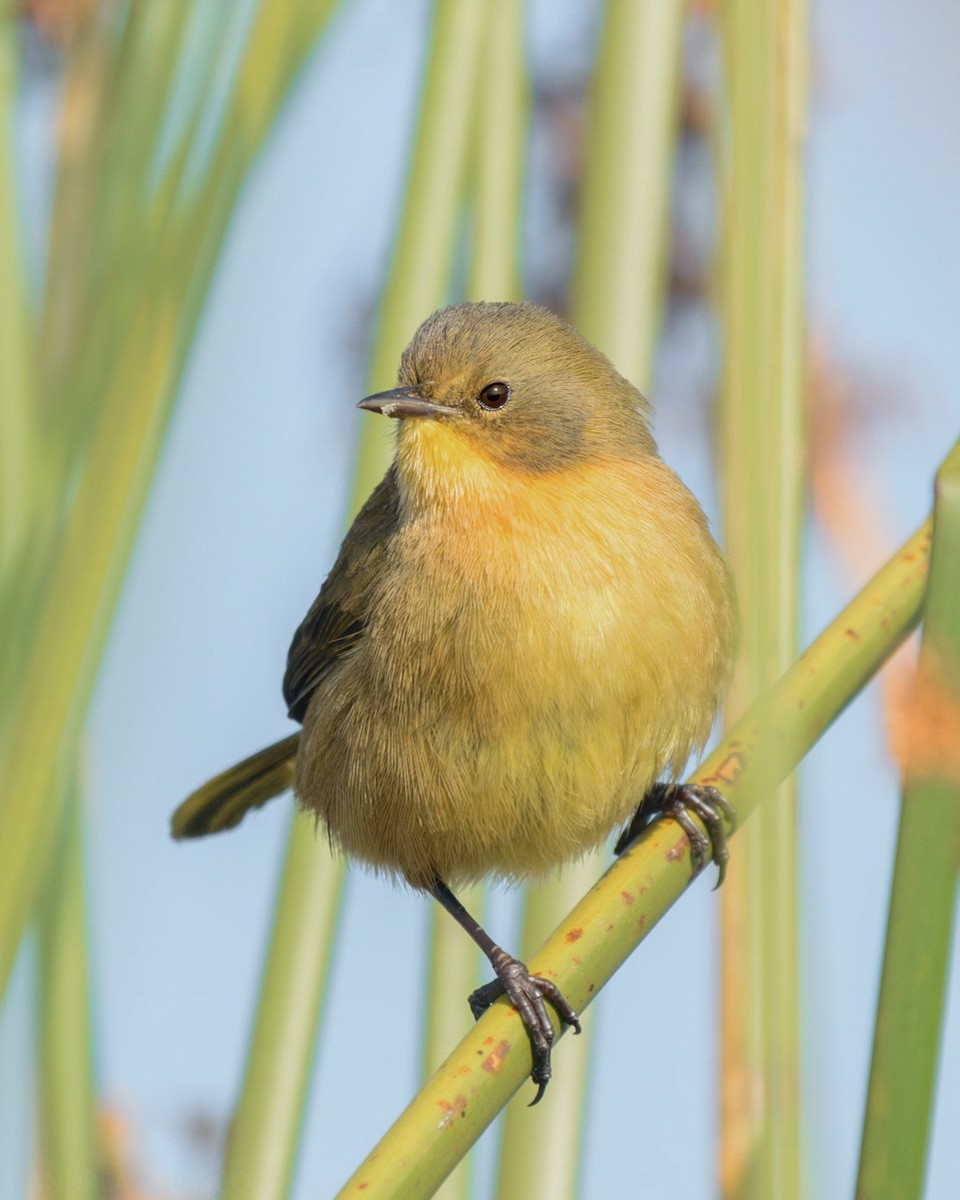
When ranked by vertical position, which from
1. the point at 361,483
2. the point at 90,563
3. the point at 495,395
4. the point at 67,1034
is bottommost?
the point at 67,1034

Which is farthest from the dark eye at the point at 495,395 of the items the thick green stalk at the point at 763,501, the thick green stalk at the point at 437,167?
the thick green stalk at the point at 763,501

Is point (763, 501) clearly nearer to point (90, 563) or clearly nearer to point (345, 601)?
point (90, 563)

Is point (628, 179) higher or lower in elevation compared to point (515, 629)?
higher

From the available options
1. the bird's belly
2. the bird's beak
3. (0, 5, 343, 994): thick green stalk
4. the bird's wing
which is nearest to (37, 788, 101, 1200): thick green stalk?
(0, 5, 343, 994): thick green stalk

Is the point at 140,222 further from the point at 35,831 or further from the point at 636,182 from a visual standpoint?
the point at 35,831

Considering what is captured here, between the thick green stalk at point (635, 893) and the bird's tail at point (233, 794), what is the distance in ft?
5.13

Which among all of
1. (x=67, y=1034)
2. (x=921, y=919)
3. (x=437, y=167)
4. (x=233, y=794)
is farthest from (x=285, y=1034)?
(x=233, y=794)

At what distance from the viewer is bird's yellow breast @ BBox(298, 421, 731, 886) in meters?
2.45

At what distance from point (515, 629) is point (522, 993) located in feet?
2.05

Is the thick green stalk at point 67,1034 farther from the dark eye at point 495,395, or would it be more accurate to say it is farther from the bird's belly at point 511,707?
the dark eye at point 495,395

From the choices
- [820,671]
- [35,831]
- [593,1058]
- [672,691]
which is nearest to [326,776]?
[672,691]

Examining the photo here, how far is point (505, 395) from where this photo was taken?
280 centimetres

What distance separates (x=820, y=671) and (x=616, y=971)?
445 millimetres

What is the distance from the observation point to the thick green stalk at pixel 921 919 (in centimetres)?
131
